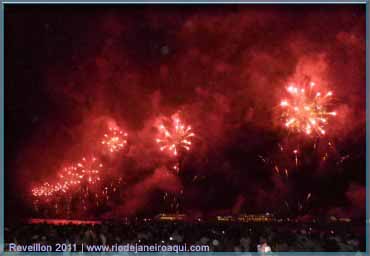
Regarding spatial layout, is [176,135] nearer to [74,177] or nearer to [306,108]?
[306,108]

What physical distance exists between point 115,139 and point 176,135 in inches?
83.7

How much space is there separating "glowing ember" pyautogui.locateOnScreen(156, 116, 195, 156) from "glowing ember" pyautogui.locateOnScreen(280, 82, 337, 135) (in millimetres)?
2947

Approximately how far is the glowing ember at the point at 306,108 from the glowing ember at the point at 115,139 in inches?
206

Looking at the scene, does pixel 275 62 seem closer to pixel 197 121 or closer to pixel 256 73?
pixel 256 73

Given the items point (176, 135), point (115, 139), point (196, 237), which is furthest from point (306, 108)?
point (115, 139)

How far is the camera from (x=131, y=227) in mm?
9570

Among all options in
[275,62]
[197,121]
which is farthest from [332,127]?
[197,121]

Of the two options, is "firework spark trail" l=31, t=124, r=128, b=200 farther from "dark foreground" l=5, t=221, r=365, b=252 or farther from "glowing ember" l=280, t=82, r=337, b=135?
"dark foreground" l=5, t=221, r=365, b=252

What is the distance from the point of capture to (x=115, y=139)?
1697 cm

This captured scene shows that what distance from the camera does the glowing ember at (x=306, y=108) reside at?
13648 mm

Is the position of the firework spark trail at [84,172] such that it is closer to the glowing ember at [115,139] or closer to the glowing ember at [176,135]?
the glowing ember at [115,139]

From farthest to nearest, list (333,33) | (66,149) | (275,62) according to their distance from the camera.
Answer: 1. (66,149)
2. (275,62)
3. (333,33)

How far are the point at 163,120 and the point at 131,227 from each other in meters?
6.89

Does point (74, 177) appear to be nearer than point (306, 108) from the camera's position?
No
